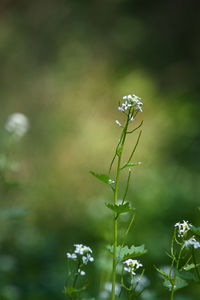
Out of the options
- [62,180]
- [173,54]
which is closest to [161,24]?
[173,54]

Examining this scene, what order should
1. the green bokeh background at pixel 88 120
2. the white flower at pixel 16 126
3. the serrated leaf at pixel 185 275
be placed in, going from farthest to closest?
the green bokeh background at pixel 88 120 → the white flower at pixel 16 126 → the serrated leaf at pixel 185 275

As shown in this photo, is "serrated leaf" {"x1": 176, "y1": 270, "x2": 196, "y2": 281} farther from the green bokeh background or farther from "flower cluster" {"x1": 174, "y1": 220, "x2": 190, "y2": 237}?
the green bokeh background

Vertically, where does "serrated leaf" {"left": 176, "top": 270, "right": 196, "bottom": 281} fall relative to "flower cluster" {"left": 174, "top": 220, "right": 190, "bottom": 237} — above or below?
below

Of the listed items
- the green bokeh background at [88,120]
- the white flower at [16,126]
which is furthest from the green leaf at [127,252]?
the white flower at [16,126]

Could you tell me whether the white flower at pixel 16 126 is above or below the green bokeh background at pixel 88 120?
below

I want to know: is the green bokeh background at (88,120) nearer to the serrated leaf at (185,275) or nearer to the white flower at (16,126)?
the white flower at (16,126)

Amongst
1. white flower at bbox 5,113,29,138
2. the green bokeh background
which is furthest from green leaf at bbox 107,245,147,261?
white flower at bbox 5,113,29,138

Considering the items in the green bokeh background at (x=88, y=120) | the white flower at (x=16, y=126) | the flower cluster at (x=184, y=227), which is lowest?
the flower cluster at (x=184, y=227)

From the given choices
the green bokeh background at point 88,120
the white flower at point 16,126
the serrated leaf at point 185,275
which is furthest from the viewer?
the green bokeh background at point 88,120
